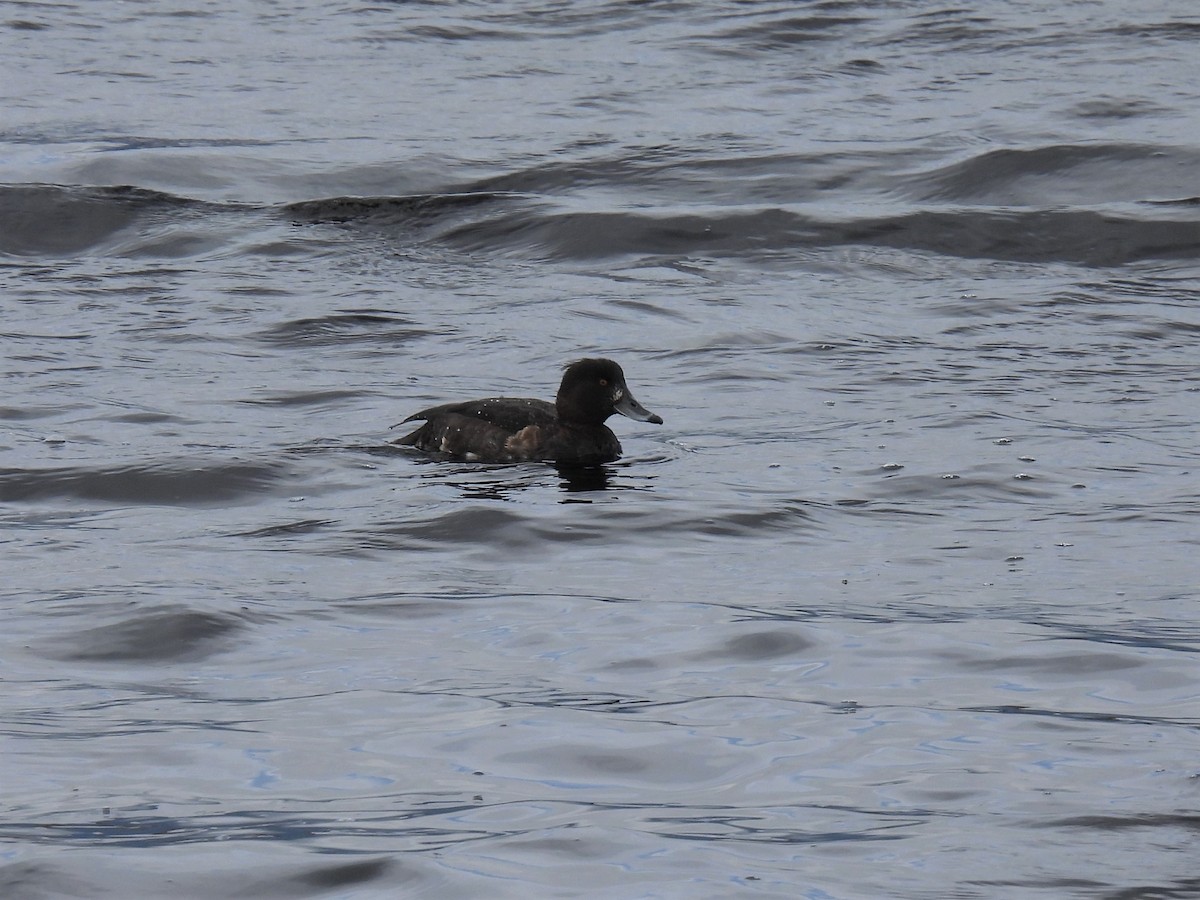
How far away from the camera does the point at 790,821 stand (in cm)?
489

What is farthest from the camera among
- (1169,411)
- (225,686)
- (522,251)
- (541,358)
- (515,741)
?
(522,251)

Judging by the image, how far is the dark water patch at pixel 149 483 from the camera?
8891 mm

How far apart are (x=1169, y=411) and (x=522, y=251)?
6.07 meters

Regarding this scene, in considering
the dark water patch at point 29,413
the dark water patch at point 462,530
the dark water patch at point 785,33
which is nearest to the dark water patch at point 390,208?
the dark water patch at point 29,413

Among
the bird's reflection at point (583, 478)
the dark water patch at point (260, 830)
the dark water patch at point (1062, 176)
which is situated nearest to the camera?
the dark water patch at point (260, 830)

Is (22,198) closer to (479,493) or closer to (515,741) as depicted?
(479,493)

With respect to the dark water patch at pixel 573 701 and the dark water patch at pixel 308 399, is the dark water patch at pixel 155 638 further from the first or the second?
the dark water patch at pixel 308 399

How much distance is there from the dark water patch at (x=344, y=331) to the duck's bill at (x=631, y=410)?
2.61 metres

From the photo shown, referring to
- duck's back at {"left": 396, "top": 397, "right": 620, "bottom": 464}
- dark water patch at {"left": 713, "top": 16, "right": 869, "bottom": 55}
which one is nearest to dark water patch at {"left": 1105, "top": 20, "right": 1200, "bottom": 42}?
dark water patch at {"left": 713, "top": 16, "right": 869, "bottom": 55}

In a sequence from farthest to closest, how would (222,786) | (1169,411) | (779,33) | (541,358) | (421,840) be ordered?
1. (779,33)
2. (541,358)
3. (1169,411)
4. (222,786)
5. (421,840)

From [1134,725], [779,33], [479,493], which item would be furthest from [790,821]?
[779,33]

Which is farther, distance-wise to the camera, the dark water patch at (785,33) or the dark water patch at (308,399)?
the dark water patch at (785,33)

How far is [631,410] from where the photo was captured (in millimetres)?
10039

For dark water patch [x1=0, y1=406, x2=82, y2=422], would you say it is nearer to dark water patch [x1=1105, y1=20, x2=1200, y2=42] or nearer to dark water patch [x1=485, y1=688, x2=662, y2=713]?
dark water patch [x1=485, y1=688, x2=662, y2=713]
